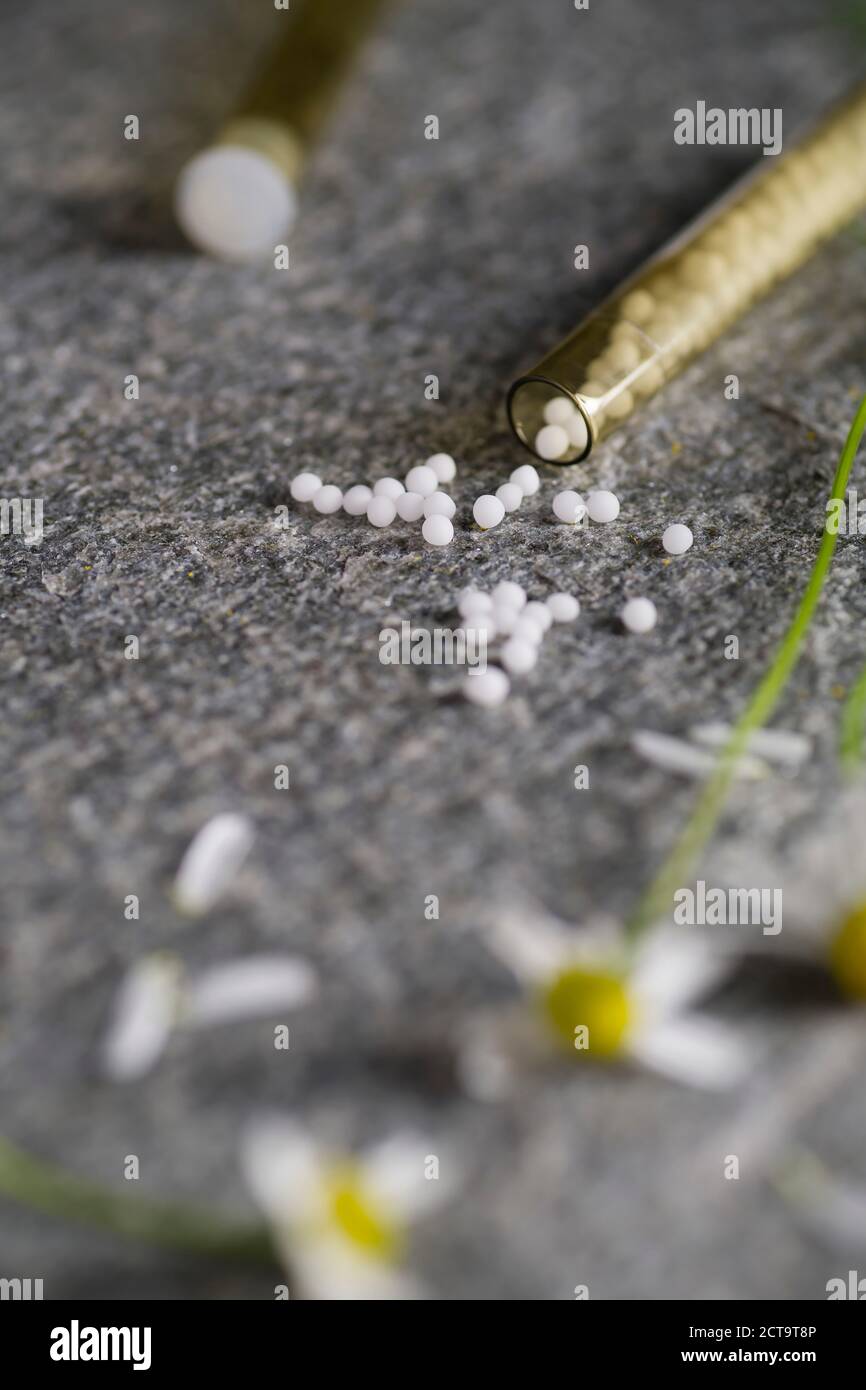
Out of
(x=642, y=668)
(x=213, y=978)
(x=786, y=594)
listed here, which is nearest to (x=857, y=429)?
(x=786, y=594)

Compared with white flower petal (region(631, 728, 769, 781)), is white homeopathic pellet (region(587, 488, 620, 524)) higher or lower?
higher

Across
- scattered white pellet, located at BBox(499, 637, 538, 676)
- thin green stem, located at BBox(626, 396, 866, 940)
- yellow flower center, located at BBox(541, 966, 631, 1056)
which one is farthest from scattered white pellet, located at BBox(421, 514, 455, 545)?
yellow flower center, located at BBox(541, 966, 631, 1056)

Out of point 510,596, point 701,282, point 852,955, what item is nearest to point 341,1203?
point 852,955

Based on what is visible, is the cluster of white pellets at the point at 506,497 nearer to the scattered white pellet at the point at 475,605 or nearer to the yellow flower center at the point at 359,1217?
the scattered white pellet at the point at 475,605

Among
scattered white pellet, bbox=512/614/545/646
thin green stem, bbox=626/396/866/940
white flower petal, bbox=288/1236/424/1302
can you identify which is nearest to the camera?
white flower petal, bbox=288/1236/424/1302

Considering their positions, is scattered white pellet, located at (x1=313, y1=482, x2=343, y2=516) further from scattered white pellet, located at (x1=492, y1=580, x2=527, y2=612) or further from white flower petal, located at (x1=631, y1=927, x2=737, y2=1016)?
white flower petal, located at (x1=631, y1=927, x2=737, y2=1016)

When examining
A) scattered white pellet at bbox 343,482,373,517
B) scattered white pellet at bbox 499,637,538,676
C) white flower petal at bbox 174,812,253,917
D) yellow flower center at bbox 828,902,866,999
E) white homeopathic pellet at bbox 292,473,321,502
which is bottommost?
yellow flower center at bbox 828,902,866,999

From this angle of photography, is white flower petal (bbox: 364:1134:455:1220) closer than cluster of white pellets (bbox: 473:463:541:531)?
Yes

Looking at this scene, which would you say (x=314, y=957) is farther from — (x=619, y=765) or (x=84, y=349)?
(x=84, y=349)
